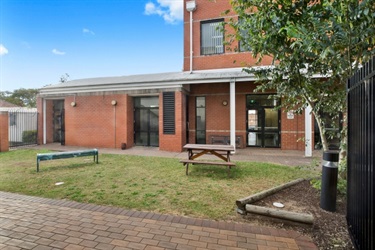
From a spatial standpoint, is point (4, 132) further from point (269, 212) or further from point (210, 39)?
point (269, 212)

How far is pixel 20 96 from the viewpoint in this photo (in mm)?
37000

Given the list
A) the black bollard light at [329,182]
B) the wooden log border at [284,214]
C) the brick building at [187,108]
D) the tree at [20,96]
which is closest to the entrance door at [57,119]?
the brick building at [187,108]

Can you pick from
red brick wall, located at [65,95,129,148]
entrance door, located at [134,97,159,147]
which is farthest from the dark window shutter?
red brick wall, located at [65,95,129,148]

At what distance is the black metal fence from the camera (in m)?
2.10

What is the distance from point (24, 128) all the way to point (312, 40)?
52.5ft

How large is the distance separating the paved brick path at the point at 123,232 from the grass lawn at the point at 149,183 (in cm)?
40

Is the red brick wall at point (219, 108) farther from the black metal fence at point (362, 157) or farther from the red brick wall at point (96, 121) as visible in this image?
the black metal fence at point (362, 157)

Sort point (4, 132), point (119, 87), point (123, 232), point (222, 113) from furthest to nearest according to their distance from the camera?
point (222, 113)
point (119, 87)
point (4, 132)
point (123, 232)

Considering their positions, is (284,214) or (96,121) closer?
(284,214)

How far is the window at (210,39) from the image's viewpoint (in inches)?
498

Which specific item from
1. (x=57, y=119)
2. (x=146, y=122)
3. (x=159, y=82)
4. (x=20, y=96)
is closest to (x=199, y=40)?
(x=159, y=82)

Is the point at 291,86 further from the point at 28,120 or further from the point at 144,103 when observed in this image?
the point at 28,120

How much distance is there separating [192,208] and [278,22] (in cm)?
392

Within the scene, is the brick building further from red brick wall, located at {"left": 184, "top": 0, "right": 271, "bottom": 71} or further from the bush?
the bush
